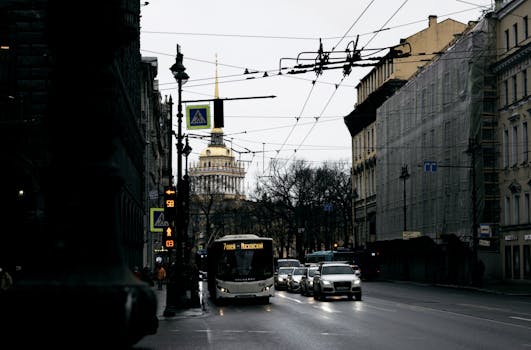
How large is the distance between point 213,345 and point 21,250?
8.29 meters

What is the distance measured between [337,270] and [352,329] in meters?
19.0

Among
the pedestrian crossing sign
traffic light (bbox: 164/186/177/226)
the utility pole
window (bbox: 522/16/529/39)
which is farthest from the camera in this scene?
window (bbox: 522/16/529/39)

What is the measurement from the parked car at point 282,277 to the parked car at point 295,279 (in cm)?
245

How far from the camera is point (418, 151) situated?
7188cm

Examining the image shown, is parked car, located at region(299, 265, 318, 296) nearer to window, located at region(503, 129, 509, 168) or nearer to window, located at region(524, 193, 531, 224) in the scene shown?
window, located at region(524, 193, 531, 224)

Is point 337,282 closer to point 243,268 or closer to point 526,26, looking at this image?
point 243,268

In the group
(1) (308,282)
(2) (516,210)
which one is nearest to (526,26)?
(2) (516,210)

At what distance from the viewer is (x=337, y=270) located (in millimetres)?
41031

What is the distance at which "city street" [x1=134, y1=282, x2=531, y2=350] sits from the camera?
58.6ft

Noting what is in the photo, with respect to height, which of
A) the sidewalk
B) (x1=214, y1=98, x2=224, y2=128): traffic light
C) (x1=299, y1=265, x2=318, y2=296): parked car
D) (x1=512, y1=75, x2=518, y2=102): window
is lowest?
the sidewalk

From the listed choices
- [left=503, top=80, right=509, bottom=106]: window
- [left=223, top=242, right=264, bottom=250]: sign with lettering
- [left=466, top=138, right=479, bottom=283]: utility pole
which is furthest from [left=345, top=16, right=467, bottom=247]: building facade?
[left=223, top=242, right=264, bottom=250]: sign with lettering

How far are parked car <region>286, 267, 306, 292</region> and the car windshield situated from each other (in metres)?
13.7

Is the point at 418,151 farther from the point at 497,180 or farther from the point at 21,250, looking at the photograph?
the point at 21,250

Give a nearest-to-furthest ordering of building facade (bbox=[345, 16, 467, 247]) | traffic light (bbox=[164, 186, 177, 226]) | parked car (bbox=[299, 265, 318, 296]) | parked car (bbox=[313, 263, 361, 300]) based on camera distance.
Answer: traffic light (bbox=[164, 186, 177, 226]) → parked car (bbox=[313, 263, 361, 300]) → parked car (bbox=[299, 265, 318, 296]) → building facade (bbox=[345, 16, 467, 247])
